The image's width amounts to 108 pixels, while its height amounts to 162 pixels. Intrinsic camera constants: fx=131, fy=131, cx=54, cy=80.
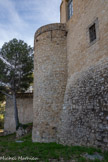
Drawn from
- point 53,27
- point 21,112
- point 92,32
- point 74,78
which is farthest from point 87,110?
point 21,112

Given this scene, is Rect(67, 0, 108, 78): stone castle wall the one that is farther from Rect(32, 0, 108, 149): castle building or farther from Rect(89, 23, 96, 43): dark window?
Rect(89, 23, 96, 43): dark window

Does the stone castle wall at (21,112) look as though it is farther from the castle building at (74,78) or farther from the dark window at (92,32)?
the dark window at (92,32)

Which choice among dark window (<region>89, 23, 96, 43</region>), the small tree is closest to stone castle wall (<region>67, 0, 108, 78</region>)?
dark window (<region>89, 23, 96, 43</region>)

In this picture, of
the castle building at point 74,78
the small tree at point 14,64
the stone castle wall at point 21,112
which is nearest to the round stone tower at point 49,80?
the castle building at point 74,78

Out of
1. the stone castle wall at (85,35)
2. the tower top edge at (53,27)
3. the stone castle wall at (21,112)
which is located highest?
the tower top edge at (53,27)

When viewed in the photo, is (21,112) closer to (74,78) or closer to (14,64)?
(14,64)

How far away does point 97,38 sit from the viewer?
18.4 ft

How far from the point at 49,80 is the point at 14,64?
21.2 feet

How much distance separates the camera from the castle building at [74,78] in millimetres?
4984

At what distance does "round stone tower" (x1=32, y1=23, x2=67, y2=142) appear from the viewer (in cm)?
736

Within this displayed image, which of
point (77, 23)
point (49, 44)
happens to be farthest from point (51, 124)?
point (77, 23)

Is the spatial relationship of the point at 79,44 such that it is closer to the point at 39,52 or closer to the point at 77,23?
the point at 77,23

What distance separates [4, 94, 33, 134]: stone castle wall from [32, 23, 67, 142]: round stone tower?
21.6 ft

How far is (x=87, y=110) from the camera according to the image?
5332 mm
